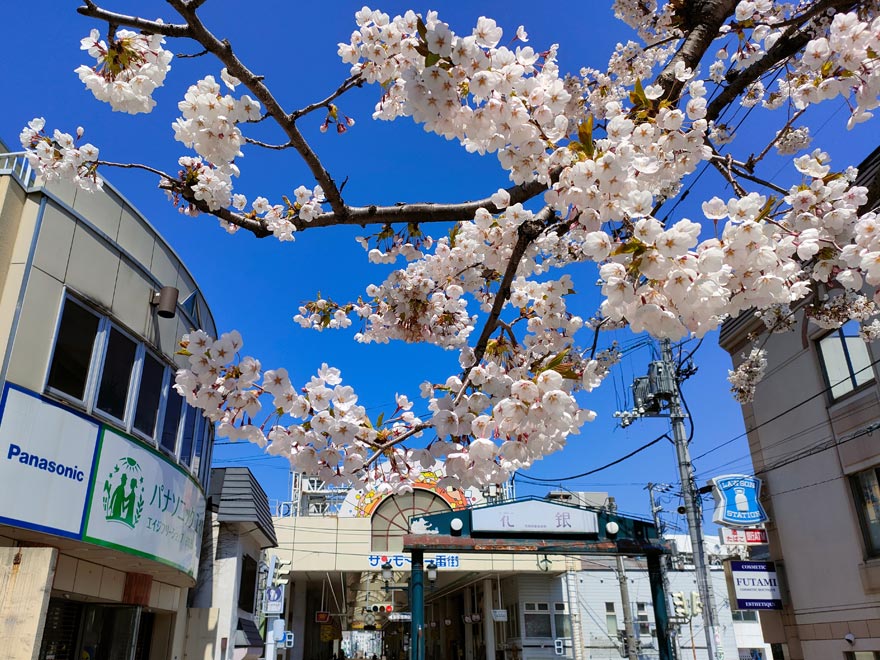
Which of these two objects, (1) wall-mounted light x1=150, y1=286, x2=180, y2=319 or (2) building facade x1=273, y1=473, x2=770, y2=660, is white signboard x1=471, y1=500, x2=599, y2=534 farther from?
(1) wall-mounted light x1=150, y1=286, x2=180, y2=319

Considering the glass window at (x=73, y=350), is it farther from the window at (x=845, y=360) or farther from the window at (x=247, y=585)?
the window at (x=845, y=360)

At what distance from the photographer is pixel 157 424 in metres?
8.84

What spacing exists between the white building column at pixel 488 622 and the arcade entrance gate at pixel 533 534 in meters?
11.0

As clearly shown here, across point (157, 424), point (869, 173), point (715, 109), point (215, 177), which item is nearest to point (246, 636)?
point (157, 424)

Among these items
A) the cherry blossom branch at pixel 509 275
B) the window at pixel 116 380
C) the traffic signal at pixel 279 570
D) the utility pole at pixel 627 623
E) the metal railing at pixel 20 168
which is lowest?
the utility pole at pixel 627 623

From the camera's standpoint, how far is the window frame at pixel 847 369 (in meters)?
10.6

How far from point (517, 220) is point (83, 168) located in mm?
2614

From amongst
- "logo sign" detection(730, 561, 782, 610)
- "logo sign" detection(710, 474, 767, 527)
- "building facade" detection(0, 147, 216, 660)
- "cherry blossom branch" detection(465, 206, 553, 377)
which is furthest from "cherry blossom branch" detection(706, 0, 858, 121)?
"logo sign" detection(730, 561, 782, 610)

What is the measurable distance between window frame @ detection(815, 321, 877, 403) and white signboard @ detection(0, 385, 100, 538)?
1123cm

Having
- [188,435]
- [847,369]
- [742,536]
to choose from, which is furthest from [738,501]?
[188,435]

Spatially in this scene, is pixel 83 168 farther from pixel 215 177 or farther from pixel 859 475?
pixel 859 475

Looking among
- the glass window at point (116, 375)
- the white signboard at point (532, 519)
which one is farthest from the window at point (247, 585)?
the glass window at point (116, 375)

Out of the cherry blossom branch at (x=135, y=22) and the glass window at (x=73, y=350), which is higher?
the glass window at (x=73, y=350)

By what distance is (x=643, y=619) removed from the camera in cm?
Answer: 2492
